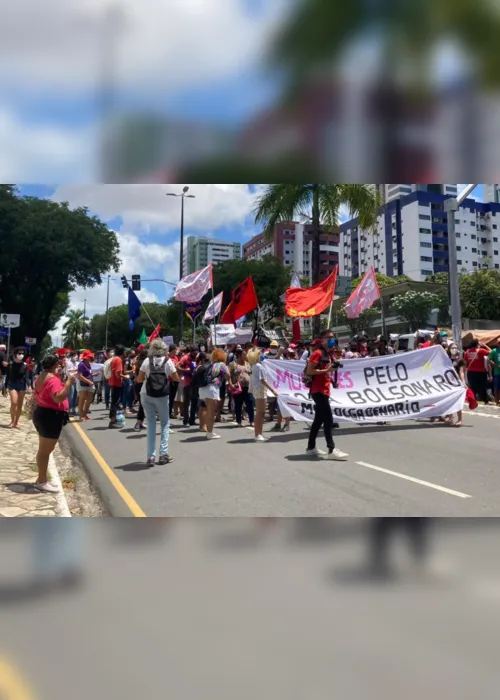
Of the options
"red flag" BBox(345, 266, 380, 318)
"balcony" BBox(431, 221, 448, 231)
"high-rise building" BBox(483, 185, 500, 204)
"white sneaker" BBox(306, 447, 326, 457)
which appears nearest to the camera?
"high-rise building" BBox(483, 185, 500, 204)

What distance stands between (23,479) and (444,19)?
21.2 ft

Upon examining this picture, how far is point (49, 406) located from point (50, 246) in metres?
3.63

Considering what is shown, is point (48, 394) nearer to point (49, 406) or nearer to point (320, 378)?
point (49, 406)

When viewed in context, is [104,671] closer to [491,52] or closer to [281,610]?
[281,610]

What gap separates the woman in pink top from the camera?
20.7 feet

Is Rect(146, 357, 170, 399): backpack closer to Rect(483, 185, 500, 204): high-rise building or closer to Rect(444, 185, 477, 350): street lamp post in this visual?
Rect(483, 185, 500, 204): high-rise building

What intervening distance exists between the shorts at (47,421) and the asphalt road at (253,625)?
1.31 m

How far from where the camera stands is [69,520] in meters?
5.97

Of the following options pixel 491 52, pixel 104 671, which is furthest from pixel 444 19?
pixel 104 671

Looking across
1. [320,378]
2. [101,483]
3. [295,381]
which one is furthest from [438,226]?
[101,483]

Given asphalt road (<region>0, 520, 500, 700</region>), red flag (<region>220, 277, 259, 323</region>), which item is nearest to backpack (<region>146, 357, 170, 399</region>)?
asphalt road (<region>0, 520, 500, 700</region>)

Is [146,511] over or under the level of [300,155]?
under

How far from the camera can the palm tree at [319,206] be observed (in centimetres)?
1656

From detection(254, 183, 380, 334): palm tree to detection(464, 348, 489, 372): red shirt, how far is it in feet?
13.5
